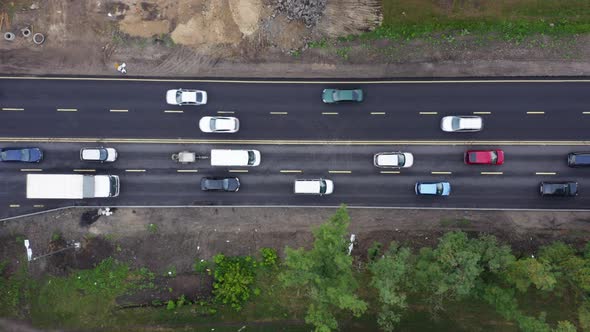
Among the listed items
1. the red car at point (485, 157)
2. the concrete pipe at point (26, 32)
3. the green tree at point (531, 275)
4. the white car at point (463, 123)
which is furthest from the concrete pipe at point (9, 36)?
the green tree at point (531, 275)

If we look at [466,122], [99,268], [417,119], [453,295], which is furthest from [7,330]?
[466,122]

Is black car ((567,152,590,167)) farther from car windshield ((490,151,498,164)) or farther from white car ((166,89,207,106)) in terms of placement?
white car ((166,89,207,106))

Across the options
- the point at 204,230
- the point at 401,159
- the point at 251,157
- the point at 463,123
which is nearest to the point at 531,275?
the point at 401,159

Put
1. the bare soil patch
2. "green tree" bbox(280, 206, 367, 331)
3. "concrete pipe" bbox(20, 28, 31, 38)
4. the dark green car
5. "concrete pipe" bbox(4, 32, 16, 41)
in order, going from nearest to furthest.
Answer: "green tree" bbox(280, 206, 367, 331) < the dark green car < the bare soil patch < "concrete pipe" bbox(4, 32, 16, 41) < "concrete pipe" bbox(20, 28, 31, 38)

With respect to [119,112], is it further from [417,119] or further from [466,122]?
[466,122]

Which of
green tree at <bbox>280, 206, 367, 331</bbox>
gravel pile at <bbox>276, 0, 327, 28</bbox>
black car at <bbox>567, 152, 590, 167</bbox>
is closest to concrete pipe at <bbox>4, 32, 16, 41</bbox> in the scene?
gravel pile at <bbox>276, 0, 327, 28</bbox>
